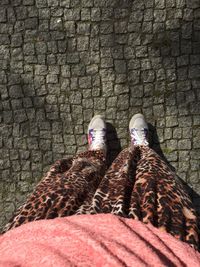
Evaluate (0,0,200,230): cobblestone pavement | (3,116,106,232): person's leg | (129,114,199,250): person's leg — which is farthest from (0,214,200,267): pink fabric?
(0,0,200,230): cobblestone pavement

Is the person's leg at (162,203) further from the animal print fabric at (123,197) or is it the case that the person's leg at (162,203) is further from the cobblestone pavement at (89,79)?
the cobblestone pavement at (89,79)

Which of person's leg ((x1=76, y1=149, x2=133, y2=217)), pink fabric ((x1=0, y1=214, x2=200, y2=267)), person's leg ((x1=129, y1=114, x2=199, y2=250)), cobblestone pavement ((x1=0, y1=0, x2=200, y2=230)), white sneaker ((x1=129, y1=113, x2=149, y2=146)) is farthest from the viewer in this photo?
cobblestone pavement ((x1=0, y1=0, x2=200, y2=230))

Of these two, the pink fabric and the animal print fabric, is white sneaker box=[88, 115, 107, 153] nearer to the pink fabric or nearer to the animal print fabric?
the animal print fabric

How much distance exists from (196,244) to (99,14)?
8.33ft

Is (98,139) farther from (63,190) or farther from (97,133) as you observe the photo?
(63,190)

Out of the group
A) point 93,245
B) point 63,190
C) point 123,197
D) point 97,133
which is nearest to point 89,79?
point 97,133

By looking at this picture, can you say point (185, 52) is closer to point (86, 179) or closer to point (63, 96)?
point (63, 96)

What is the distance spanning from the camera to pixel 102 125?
379cm

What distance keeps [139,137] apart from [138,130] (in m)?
0.08

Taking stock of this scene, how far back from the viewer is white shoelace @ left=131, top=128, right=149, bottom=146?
3.69 metres

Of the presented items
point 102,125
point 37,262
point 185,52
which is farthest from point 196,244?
point 185,52

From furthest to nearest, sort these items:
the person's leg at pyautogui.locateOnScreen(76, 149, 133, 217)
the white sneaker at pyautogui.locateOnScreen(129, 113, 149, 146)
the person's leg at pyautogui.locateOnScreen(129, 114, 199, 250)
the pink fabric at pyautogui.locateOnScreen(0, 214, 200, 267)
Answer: the white sneaker at pyautogui.locateOnScreen(129, 113, 149, 146)
the person's leg at pyautogui.locateOnScreen(76, 149, 133, 217)
the person's leg at pyautogui.locateOnScreen(129, 114, 199, 250)
the pink fabric at pyautogui.locateOnScreen(0, 214, 200, 267)

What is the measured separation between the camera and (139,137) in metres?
3.71

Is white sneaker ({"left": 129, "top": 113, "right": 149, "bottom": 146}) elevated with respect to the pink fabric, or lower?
elevated
